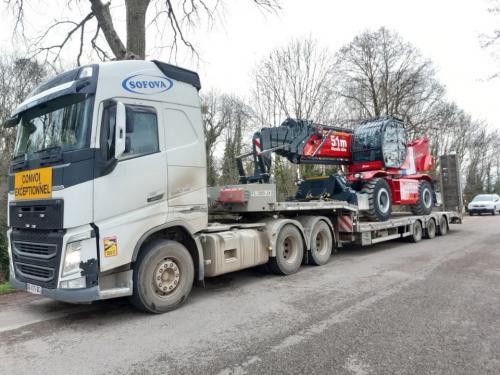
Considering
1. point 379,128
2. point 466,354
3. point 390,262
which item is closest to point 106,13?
point 379,128

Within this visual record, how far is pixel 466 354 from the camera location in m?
3.70

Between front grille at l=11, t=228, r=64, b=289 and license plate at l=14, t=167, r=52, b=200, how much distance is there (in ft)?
1.53

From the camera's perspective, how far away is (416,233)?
1240 centimetres

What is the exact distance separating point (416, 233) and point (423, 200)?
1353 mm

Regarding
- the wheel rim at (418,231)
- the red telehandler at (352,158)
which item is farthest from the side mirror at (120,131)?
the wheel rim at (418,231)

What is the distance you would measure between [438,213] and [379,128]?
16.1 feet

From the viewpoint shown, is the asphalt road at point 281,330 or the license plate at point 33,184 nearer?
the asphalt road at point 281,330

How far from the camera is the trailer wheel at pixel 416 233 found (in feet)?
40.1

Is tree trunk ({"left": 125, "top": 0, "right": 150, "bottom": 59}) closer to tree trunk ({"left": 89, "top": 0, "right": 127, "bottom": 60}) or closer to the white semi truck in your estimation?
tree trunk ({"left": 89, "top": 0, "right": 127, "bottom": 60})

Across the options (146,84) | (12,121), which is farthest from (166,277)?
(12,121)

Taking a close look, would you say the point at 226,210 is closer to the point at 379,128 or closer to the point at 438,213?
the point at 379,128

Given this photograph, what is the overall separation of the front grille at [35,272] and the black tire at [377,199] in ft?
26.8

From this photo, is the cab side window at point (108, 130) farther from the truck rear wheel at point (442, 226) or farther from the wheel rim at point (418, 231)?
the truck rear wheel at point (442, 226)

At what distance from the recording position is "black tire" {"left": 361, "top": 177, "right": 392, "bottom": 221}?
34.7 feet
